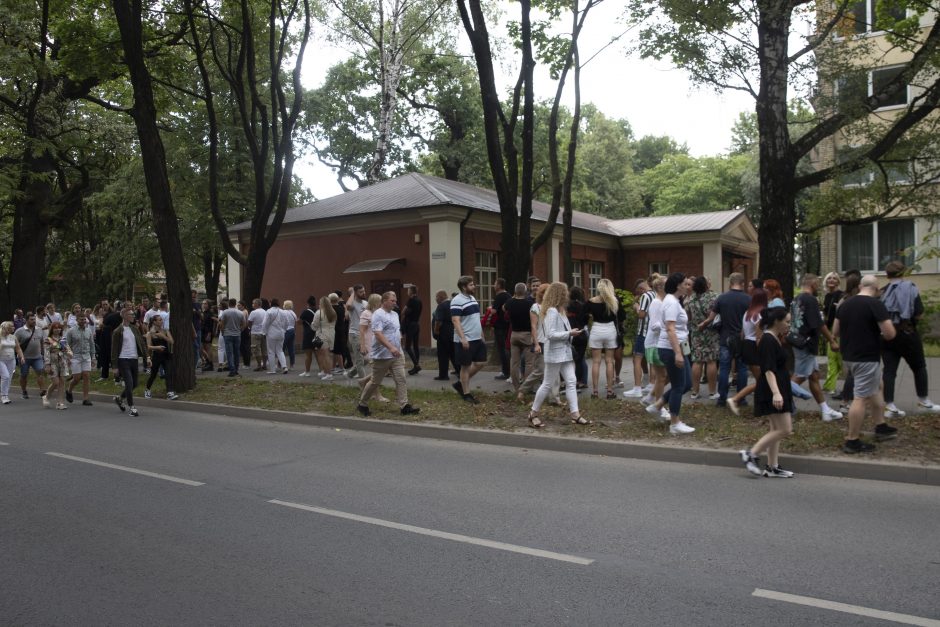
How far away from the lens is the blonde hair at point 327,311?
1565cm

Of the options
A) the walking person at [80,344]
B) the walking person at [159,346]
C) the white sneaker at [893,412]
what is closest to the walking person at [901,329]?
the white sneaker at [893,412]

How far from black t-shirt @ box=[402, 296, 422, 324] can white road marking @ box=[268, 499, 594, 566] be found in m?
9.42

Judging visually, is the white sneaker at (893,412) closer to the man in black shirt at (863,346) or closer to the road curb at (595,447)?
the man in black shirt at (863,346)

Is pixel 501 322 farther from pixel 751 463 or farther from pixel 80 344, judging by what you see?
pixel 80 344

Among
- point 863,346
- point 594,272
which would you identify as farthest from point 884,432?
point 594,272

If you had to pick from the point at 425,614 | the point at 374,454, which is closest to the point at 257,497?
the point at 374,454

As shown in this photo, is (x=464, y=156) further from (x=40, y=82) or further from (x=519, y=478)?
(x=519, y=478)

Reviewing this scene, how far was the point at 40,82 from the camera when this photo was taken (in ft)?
73.7

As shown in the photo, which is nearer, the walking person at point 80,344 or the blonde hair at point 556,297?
the blonde hair at point 556,297

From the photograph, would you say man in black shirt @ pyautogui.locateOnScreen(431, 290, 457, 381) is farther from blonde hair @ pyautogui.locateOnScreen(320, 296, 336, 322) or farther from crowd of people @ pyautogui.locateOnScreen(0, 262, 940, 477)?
blonde hair @ pyautogui.locateOnScreen(320, 296, 336, 322)

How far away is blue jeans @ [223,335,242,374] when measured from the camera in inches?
661

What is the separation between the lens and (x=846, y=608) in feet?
13.1

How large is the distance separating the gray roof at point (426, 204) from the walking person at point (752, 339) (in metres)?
12.8

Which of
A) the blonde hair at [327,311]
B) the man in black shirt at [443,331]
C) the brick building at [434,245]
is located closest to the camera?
the man in black shirt at [443,331]
